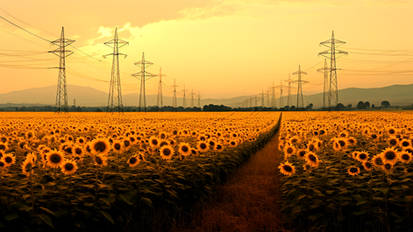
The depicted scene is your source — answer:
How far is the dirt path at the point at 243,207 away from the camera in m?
7.94

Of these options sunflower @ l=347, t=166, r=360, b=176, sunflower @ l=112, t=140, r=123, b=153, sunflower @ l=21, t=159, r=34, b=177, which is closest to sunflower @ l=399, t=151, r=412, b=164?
sunflower @ l=347, t=166, r=360, b=176

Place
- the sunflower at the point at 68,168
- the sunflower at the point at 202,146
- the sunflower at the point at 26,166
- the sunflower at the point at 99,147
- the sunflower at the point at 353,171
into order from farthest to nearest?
1. the sunflower at the point at 202,146
2. the sunflower at the point at 353,171
3. the sunflower at the point at 99,147
4. the sunflower at the point at 68,168
5. the sunflower at the point at 26,166

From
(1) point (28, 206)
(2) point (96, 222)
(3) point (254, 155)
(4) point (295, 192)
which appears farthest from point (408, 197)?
(3) point (254, 155)

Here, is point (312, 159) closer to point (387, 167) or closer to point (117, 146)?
point (387, 167)

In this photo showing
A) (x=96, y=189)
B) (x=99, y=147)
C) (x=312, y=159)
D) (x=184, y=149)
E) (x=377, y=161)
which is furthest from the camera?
(x=184, y=149)

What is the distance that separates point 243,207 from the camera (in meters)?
9.38

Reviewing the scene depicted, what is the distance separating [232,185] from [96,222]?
22.8 ft

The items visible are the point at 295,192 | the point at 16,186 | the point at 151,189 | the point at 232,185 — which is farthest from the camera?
the point at 232,185

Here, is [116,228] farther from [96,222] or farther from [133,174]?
[133,174]

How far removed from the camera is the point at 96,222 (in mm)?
5480

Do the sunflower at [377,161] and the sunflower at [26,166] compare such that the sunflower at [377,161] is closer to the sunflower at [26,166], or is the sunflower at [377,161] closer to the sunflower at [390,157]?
the sunflower at [390,157]

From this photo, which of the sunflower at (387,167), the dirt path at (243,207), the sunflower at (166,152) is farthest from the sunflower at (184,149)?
the sunflower at (387,167)

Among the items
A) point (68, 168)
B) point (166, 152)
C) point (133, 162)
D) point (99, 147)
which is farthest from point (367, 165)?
point (68, 168)

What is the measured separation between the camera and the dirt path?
794cm
